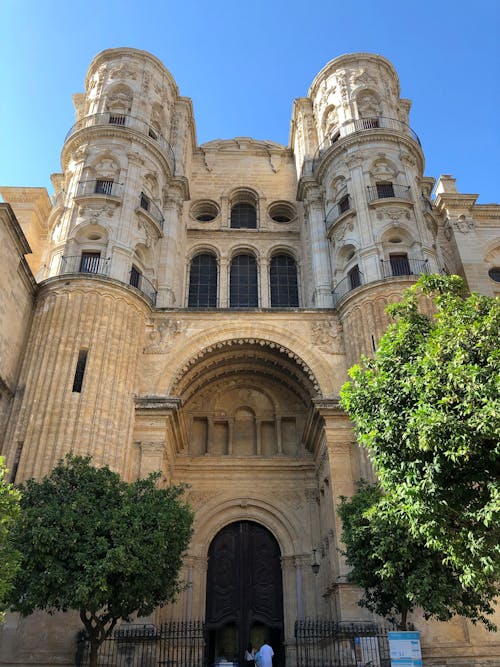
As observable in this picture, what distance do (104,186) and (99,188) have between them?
207mm

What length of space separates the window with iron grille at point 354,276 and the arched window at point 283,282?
10.0ft

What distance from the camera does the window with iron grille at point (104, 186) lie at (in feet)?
71.3

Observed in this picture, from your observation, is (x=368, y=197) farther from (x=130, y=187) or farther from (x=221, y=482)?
(x=221, y=482)

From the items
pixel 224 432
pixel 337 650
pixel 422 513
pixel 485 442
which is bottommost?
pixel 337 650

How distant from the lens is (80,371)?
17.2 meters

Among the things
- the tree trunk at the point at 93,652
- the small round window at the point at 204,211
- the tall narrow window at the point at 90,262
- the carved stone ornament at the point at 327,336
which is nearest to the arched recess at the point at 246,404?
the carved stone ornament at the point at 327,336

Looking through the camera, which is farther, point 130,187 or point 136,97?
point 136,97

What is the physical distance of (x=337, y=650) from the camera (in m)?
14.6

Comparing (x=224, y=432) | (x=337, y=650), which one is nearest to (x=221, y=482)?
(x=224, y=432)

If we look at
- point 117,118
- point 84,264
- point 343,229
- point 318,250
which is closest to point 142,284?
point 84,264

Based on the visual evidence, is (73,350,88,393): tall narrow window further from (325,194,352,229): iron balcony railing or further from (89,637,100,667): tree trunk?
(325,194,352,229): iron balcony railing

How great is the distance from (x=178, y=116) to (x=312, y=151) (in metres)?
6.56

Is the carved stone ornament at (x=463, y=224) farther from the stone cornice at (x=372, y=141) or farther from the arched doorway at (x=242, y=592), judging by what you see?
the arched doorway at (x=242, y=592)

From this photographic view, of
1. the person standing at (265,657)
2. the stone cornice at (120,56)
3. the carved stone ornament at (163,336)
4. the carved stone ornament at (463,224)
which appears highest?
the stone cornice at (120,56)
